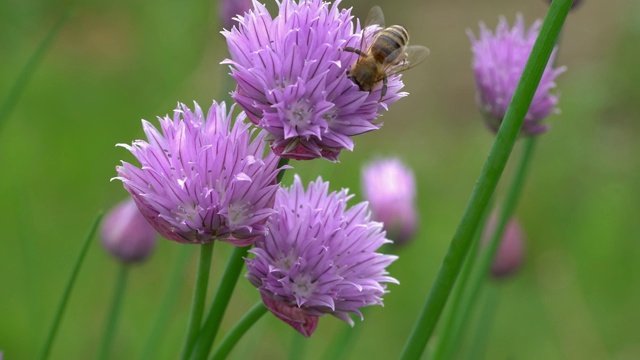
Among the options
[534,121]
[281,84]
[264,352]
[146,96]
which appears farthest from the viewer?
[146,96]

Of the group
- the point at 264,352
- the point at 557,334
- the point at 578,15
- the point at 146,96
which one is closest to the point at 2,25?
the point at 146,96

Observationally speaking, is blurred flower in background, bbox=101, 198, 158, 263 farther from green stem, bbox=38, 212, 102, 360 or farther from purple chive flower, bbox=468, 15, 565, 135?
purple chive flower, bbox=468, 15, 565, 135

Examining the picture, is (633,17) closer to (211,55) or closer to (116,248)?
(211,55)

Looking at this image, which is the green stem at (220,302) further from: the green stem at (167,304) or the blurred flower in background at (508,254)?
the blurred flower in background at (508,254)

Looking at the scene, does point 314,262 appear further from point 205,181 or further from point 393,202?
point 393,202

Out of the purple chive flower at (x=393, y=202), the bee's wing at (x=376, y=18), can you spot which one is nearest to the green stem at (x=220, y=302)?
the bee's wing at (x=376, y=18)

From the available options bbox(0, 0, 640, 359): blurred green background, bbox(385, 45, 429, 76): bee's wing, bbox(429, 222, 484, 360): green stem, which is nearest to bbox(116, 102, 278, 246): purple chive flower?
bbox(385, 45, 429, 76): bee's wing
